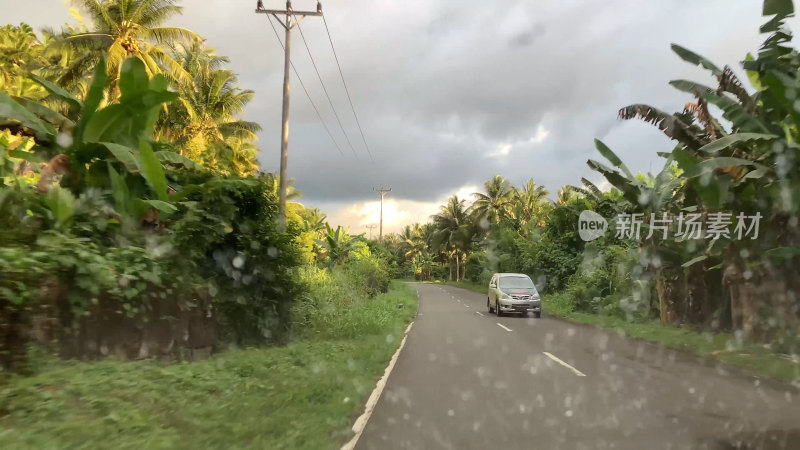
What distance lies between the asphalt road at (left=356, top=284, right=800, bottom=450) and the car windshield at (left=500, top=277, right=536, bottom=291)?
971cm

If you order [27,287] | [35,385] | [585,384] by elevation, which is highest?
[27,287]

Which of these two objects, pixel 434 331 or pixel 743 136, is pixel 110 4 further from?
pixel 743 136

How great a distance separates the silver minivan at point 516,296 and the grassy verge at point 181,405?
1381cm

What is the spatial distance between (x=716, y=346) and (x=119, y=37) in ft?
77.1

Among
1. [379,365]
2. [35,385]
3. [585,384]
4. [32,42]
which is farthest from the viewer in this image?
[32,42]

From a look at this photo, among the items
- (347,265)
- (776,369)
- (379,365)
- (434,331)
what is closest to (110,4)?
(347,265)

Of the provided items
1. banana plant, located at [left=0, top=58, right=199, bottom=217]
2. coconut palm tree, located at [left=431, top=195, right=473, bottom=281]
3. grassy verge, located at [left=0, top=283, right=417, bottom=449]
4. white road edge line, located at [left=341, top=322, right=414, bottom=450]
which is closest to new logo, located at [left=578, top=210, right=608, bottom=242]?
white road edge line, located at [left=341, top=322, right=414, bottom=450]

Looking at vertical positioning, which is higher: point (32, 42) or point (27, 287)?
point (32, 42)

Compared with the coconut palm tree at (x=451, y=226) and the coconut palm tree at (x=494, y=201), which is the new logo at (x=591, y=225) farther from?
the coconut palm tree at (x=451, y=226)

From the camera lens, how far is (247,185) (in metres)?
9.02

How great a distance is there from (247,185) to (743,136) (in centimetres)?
913

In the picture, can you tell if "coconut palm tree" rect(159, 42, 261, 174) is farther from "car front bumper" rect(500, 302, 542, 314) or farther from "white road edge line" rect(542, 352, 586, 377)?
"white road edge line" rect(542, 352, 586, 377)

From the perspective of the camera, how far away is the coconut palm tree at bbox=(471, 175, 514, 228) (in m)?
56.3

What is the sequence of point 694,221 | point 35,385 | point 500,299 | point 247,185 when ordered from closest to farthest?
point 35,385 → point 247,185 → point 694,221 → point 500,299
